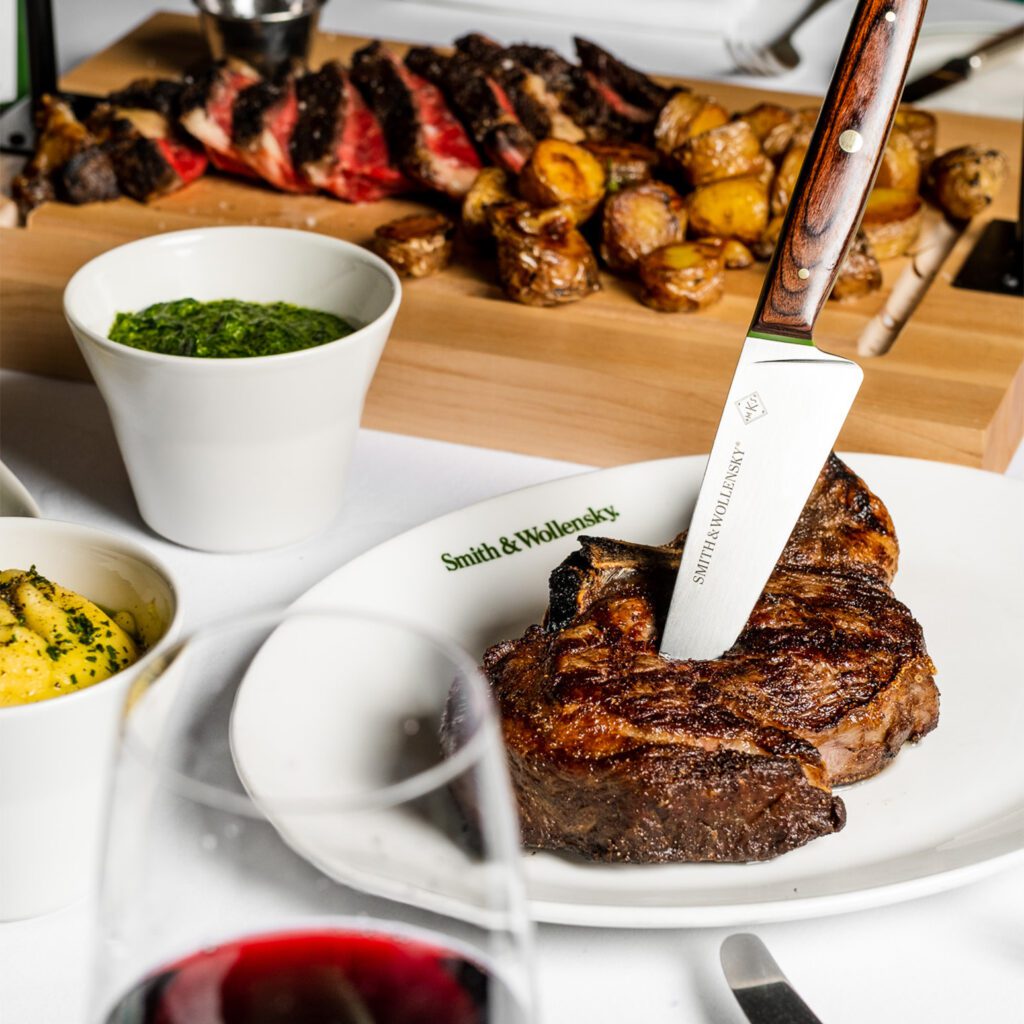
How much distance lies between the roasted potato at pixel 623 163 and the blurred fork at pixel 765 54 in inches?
50.1

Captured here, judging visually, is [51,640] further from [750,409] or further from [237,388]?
[750,409]

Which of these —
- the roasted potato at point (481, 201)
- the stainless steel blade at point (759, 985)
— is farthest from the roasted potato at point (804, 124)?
the stainless steel blade at point (759, 985)

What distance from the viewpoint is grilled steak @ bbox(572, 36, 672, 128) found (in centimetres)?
216

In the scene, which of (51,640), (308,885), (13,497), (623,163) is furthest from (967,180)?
(308,885)

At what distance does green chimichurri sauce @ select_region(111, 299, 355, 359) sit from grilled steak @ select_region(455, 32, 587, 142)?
2.26 feet

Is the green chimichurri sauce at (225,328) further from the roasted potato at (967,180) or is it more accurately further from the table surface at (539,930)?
the roasted potato at (967,180)

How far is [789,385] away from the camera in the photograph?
1115 millimetres

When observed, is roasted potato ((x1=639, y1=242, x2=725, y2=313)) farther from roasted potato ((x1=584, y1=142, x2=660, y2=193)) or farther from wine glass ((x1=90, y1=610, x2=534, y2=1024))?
wine glass ((x1=90, y1=610, x2=534, y2=1024))

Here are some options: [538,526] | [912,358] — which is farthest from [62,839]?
[912,358]

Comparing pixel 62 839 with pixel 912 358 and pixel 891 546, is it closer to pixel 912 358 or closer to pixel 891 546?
pixel 891 546

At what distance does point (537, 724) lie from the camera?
1.02 meters

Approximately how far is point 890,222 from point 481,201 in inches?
23.2

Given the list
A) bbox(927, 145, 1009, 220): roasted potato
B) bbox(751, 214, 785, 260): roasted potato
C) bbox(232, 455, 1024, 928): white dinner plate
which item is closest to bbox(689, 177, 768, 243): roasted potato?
bbox(751, 214, 785, 260): roasted potato

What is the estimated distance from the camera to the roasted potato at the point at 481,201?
187 cm
